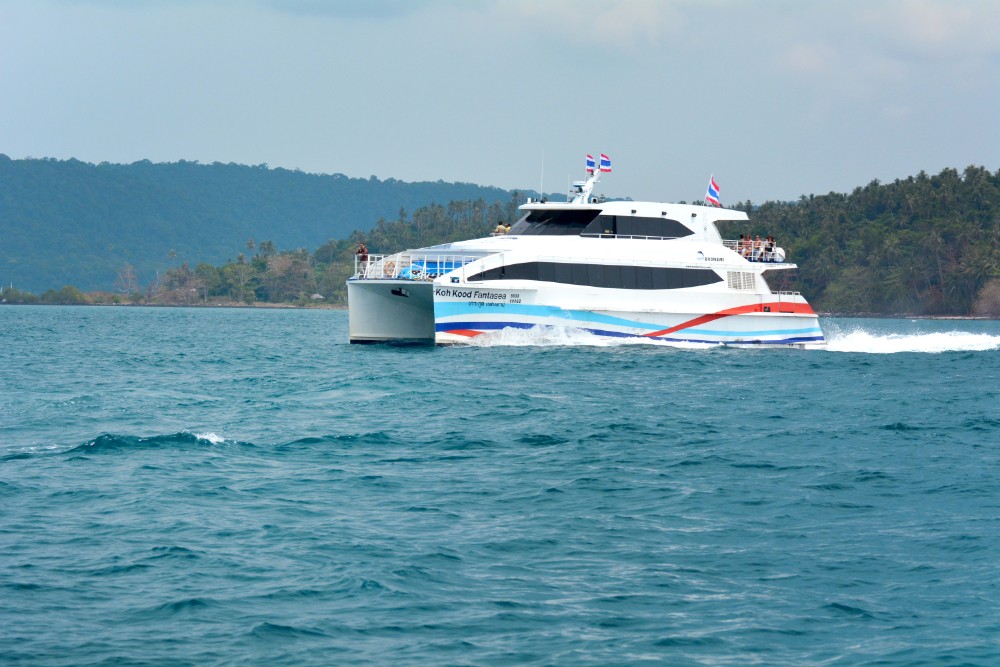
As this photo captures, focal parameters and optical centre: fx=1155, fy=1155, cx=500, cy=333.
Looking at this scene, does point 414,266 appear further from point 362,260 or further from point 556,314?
point 556,314

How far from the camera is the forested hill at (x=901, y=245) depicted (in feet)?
342

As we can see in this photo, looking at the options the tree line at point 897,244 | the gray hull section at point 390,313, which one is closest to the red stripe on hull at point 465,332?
the gray hull section at point 390,313

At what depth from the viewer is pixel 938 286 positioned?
107m

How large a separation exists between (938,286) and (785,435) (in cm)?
9644

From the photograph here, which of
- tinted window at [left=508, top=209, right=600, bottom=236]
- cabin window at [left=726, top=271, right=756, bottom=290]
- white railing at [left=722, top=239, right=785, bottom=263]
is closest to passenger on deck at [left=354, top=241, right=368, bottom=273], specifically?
A: tinted window at [left=508, top=209, right=600, bottom=236]

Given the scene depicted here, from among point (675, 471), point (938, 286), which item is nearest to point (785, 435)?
point (675, 471)

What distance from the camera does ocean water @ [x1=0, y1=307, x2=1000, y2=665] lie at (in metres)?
8.38

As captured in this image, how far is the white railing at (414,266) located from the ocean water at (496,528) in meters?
9.96

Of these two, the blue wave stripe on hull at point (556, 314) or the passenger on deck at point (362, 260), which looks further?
the passenger on deck at point (362, 260)

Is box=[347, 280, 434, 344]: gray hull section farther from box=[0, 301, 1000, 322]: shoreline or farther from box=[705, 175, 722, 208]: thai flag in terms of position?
box=[0, 301, 1000, 322]: shoreline

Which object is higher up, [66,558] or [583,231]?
[583,231]

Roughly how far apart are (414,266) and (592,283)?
516 cm

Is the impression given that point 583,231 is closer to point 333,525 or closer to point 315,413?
point 315,413

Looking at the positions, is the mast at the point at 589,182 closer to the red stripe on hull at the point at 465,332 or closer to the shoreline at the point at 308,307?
the red stripe on hull at the point at 465,332
